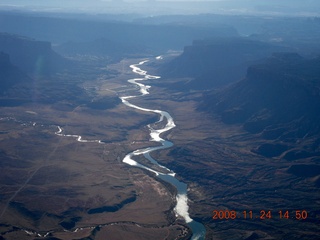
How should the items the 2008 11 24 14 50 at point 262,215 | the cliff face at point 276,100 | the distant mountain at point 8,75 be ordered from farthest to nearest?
the distant mountain at point 8,75
the cliff face at point 276,100
the 2008 11 24 14 50 at point 262,215

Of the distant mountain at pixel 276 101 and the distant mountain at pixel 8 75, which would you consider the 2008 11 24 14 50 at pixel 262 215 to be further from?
the distant mountain at pixel 8 75

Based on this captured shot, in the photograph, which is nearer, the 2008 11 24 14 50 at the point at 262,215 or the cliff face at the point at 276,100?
the 2008 11 24 14 50 at the point at 262,215

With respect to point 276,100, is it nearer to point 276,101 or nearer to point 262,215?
point 276,101

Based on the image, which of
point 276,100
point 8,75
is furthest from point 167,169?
point 8,75

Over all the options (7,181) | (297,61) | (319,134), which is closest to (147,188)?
(7,181)

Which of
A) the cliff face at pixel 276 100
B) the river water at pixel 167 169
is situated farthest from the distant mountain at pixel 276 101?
the river water at pixel 167 169

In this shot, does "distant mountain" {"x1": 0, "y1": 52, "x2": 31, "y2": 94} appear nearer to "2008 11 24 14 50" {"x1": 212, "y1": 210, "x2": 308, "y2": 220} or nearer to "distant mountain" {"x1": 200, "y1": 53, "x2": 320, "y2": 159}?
"distant mountain" {"x1": 200, "y1": 53, "x2": 320, "y2": 159}

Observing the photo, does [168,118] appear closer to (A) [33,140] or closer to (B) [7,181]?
(A) [33,140]
